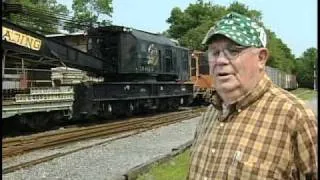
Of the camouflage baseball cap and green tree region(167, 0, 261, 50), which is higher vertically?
green tree region(167, 0, 261, 50)

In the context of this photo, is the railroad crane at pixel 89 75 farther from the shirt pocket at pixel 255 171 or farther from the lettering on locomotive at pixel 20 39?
the shirt pocket at pixel 255 171

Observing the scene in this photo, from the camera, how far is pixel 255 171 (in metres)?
2.40

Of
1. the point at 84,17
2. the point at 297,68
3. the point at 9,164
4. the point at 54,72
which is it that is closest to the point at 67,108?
the point at 54,72

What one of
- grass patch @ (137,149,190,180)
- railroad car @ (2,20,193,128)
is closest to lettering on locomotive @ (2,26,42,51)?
railroad car @ (2,20,193,128)

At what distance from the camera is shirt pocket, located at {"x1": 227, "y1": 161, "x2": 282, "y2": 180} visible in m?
2.38

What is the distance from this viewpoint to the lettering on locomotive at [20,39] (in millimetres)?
14439

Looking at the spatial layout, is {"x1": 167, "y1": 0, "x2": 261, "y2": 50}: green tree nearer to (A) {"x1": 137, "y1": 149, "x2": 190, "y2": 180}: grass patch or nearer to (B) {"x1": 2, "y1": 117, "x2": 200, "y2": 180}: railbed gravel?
(B) {"x1": 2, "y1": 117, "x2": 200, "y2": 180}: railbed gravel

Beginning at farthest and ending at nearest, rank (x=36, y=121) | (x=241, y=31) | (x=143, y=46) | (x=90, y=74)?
1. (x=143, y=46)
2. (x=90, y=74)
3. (x=36, y=121)
4. (x=241, y=31)

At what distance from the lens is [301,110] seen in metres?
2.43

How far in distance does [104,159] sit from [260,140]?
30.3 ft

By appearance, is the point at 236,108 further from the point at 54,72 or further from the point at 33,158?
the point at 54,72

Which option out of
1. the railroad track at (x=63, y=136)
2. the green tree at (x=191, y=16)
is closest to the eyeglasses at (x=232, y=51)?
the railroad track at (x=63, y=136)

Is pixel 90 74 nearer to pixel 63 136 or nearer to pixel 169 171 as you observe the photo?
pixel 63 136

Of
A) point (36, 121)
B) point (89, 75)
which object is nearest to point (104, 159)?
point (36, 121)
